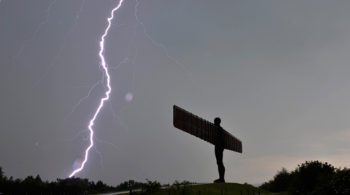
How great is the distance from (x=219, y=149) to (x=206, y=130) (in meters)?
1.90

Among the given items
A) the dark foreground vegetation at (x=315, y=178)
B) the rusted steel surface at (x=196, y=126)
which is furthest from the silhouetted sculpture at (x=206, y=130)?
the dark foreground vegetation at (x=315, y=178)

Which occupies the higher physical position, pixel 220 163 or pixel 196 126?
pixel 196 126

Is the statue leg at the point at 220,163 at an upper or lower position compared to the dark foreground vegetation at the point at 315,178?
upper

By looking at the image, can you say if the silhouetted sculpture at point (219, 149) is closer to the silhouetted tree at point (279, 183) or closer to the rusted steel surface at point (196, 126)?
the rusted steel surface at point (196, 126)

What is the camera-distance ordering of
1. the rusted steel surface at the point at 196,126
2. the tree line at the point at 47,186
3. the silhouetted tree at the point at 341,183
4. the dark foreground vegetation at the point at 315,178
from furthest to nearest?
the tree line at the point at 47,186 → the rusted steel surface at the point at 196,126 → the dark foreground vegetation at the point at 315,178 → the silhouetted tree at the point at 341,183

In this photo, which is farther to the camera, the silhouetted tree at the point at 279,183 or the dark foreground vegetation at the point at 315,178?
the silhouetted tree at the point at 279,183

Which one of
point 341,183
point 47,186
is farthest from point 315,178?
point 47,186

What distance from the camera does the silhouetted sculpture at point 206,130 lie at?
96.3ft

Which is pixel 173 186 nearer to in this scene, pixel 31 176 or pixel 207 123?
pixel 207 123

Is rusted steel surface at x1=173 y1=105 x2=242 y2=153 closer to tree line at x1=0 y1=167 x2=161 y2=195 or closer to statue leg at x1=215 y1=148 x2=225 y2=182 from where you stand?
statue leg at x1=215 y1=148 x2=225 y2=182

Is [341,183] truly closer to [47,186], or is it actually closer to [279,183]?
[279,183]

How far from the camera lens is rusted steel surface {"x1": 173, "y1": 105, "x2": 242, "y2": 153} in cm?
2906

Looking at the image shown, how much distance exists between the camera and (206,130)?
1273 inches

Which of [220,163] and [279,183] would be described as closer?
[220,163]
